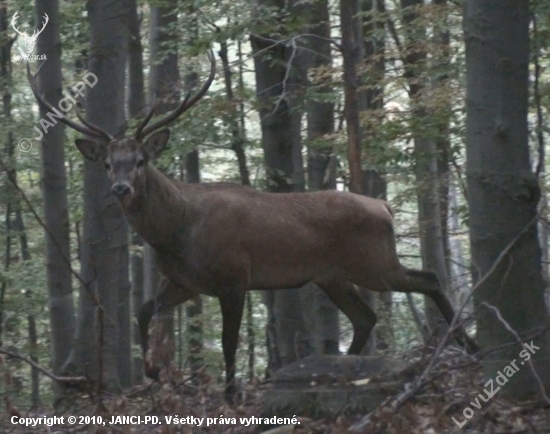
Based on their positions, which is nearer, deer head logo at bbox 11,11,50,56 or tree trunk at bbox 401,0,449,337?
deer head logo at bbox 11,11,50,56

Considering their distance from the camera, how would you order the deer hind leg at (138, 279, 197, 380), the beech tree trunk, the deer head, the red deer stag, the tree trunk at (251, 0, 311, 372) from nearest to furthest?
the deer head < the red deer stag < the deer hind leg at (138, 279, 197, 380) < the beech tree trunk < the tree trunk at (251, 0, 311, 372)

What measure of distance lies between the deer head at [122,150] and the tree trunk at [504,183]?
3.11 meters

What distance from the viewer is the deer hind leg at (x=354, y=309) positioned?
10.7 meters

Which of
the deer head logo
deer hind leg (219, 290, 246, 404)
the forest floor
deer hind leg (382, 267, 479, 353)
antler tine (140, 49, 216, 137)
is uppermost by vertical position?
the deer head logo

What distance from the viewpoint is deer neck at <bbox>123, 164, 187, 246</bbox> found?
9.70m

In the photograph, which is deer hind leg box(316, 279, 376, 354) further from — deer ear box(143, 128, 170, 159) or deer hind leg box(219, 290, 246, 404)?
deer ear box(143, 128, 170, 159)

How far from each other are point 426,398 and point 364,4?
12.7 m

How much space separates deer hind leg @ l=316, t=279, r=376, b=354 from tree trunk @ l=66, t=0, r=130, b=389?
2.25m

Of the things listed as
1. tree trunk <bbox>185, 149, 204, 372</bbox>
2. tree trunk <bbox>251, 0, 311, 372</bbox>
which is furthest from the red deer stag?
tree trunk <bbox>185, 149, 204, 372</bbox>

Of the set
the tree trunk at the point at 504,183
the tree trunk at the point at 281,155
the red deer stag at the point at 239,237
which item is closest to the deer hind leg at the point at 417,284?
the red deer stag at the point at 239,237

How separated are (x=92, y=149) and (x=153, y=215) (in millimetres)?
824

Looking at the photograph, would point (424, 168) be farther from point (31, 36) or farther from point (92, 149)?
point (92, 149)

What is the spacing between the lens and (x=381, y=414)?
6.41 metres
